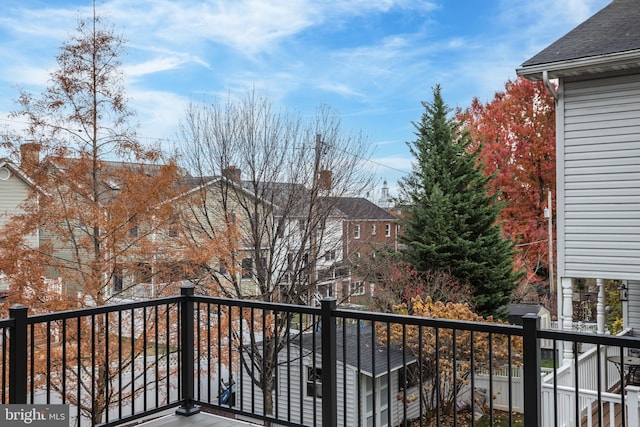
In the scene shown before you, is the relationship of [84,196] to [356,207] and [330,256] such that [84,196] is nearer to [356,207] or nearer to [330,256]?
[330,256]

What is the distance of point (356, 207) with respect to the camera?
10.7 metres

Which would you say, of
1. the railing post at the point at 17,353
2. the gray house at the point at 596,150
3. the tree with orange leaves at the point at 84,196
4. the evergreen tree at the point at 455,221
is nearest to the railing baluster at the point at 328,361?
the railing post at the point at 17,353

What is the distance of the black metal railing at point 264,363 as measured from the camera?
7.82 feet

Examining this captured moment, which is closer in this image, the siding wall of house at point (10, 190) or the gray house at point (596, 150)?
the gray house at point (596, 150)

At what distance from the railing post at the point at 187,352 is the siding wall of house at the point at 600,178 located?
17.6 ft

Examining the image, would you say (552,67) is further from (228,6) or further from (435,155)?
(228,6)

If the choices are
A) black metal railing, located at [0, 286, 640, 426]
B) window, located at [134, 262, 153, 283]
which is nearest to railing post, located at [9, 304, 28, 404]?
black metal railing, located at [0, 286, 640, 426]

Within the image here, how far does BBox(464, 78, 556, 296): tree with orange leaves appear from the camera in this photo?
15.6 metres

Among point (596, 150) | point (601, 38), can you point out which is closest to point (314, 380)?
point (596, 150)

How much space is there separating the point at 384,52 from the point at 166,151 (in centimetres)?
952

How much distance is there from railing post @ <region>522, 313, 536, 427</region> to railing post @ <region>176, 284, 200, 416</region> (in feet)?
7.03

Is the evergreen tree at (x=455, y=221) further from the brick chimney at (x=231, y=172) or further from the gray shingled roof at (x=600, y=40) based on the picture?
the gray shingled roof at (x=600, y=40)

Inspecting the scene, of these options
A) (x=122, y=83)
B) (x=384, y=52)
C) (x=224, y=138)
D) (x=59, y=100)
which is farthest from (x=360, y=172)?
(x=384, y=52)

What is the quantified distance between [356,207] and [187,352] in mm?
7536
